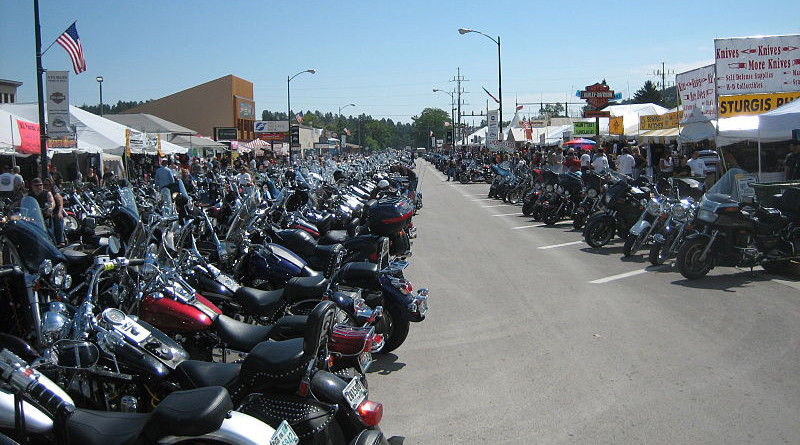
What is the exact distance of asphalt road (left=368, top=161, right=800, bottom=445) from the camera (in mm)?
4879

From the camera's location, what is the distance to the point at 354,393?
143 inches

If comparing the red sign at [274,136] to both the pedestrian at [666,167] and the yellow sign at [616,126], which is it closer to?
the yellow sign at [616,126]

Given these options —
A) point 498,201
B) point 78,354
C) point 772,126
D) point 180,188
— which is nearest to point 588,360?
point 78,354

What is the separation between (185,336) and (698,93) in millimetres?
17968

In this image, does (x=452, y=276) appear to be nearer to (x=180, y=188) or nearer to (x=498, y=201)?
(x=180, y=188)

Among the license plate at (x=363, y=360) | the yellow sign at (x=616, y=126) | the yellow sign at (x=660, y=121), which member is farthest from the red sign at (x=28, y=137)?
the yellow sign at (x=616, y=126)

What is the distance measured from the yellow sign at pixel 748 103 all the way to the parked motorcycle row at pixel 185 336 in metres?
13.4

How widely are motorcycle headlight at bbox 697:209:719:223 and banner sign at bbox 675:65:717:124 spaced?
8.88m

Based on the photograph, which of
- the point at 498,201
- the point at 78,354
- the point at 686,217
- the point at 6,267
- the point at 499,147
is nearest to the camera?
the point at 78,354

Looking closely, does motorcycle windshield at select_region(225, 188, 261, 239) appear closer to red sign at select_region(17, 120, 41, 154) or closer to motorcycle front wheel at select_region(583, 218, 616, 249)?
motorcycle front wheel at select_region(583, 218, 616, 249)

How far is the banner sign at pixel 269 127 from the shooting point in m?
71.5

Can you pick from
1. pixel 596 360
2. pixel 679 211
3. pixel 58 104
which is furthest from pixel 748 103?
pixel 58 104

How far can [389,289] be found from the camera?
20.7ft

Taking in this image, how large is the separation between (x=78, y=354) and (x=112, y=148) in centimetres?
2151
